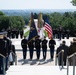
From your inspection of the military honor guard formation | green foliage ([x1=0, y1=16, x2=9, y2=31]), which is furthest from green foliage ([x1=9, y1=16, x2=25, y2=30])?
the military honor guard formation

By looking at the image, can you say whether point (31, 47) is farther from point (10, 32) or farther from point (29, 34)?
point (10, 32)

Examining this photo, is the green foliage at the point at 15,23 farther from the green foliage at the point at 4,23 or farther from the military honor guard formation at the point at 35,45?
the military honor guard formation at the point at 35,45

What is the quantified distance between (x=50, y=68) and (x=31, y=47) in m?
7.14

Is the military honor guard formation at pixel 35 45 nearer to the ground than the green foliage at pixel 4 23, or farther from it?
farther from it

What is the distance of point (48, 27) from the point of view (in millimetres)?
28422

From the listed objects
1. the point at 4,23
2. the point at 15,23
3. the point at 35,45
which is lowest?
the point at 15,23

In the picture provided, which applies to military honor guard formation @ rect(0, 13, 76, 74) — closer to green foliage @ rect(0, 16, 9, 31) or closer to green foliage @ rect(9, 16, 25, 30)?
green foliage @ rect(0, 16, 9, 31)

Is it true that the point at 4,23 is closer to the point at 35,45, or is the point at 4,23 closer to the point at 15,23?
the point at 15,23

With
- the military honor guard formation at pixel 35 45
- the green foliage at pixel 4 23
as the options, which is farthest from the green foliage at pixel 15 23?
the military honor guard formation at pixel 35 45

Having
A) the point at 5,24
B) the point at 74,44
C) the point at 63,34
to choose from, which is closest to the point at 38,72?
the point at 74,44

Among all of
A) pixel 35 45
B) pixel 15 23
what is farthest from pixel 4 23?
pixel 35 45

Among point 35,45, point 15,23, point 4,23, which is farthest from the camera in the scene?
point 15,23

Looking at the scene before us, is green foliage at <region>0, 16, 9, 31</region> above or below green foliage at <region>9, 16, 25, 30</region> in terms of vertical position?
above

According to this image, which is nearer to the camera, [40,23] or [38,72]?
[38,72]
